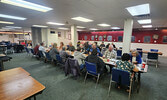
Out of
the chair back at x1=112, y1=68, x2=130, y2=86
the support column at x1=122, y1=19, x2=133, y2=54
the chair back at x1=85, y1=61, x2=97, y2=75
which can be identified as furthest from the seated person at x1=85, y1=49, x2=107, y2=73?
the support column at x1=122, y1=19, x2=133, y2=54

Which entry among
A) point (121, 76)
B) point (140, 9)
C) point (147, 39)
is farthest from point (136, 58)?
point (147, 39)

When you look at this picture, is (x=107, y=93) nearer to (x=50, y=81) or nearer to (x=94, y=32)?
(x=50, y=81)

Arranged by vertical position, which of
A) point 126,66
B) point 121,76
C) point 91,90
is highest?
point 126,66

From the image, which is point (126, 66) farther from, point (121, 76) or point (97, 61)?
point (97, 61)

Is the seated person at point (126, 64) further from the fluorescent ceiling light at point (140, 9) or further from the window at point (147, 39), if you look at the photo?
the window at point (147, 39)

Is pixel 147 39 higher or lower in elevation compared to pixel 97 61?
higher

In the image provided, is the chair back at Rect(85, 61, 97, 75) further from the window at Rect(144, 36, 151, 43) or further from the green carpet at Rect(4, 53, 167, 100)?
the window at Rect(144, 36, 151, 43)

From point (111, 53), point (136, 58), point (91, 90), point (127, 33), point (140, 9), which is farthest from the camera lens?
point (127, 33)

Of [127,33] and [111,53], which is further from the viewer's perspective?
[127,33]

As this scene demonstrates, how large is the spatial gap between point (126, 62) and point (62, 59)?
2539 mm

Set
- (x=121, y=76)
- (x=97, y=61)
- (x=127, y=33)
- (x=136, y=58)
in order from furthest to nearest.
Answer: (x=127, y=33), (x=136, y=58), (x=97, y=61), (x=121, y=76)

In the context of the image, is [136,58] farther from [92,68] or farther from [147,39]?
[147,39]

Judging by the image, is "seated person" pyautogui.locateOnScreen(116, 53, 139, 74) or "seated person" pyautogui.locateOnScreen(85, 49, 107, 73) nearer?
"seated person" pyautogui.locateOnScreen(116, 53, 139, 74)

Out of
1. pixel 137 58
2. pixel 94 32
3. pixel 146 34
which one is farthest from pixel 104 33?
pixel 137 58
